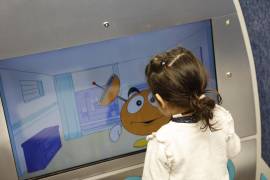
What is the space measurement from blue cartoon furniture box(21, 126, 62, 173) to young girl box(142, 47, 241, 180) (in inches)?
11.0

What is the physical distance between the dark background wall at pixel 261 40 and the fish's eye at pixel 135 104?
0.30 metres

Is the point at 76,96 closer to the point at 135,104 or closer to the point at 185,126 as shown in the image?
the point at 135,104

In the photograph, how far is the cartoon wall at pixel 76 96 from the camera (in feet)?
3.17

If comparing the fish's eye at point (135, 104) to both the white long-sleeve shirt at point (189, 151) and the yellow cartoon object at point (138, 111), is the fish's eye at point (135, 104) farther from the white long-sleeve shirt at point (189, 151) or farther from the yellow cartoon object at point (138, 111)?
the white long-sleeve shirt at point (189, 151)

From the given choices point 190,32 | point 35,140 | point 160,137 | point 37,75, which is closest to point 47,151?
point 35,140

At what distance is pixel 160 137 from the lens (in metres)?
0.82

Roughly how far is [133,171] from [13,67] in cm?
43

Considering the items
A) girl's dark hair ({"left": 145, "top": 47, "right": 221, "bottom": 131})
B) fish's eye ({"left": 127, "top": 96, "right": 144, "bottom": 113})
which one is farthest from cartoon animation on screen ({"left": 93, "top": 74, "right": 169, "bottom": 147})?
girl's dark hair ({"left": 145, "top": 47, "right": 221, "bottom": 131})

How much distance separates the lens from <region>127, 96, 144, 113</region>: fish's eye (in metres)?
1.08

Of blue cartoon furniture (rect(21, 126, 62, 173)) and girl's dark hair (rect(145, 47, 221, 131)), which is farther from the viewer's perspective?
blue cartoon furniture (rect(21, 126, 62, 173))

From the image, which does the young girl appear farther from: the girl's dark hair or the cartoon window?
the cartoon window

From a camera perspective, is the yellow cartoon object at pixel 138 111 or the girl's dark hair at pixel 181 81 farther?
the yellow cartoon object at pixel 138 111

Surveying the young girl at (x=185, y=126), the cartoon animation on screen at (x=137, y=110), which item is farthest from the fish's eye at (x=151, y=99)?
the young girl at (x=185, y=126)

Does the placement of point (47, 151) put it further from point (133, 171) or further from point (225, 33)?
point (225, 33)
